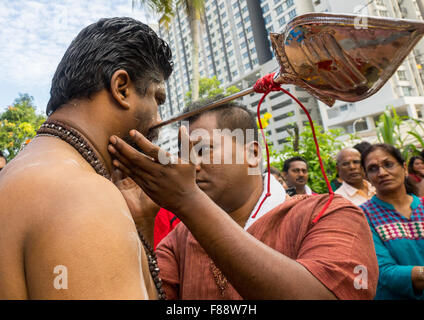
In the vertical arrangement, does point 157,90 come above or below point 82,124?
above

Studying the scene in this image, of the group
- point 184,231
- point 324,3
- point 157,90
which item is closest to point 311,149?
point 184,231

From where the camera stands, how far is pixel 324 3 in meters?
42.4

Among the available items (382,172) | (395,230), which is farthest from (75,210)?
(382,172)

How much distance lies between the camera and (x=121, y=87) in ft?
4.71

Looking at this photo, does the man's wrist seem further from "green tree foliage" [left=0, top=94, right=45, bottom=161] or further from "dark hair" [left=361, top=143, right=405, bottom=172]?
"green tree foliage" [left=0, top=94, right=45, bottom=161]

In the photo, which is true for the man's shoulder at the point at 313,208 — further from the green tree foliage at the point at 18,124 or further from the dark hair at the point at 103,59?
the green tree foliage at the point at 18,124

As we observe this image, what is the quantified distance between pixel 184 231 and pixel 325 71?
1.29m

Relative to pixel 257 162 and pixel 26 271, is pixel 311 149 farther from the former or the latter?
pixel 26 271

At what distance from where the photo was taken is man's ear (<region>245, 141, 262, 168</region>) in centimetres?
236

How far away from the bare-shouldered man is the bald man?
4.25 meters

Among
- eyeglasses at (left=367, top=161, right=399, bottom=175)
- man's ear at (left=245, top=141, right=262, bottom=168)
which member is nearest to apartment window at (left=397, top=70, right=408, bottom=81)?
eyeglasses at (left=367, top=161, right=399, bottom=175)

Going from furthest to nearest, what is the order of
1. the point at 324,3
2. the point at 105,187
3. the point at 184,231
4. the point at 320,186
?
the point at 324,3 → the point at 320,186 → the point at 184,231 → the point at 105,187

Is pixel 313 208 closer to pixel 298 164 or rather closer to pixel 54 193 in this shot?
pixel 54 193

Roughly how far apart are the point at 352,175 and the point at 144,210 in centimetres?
394
